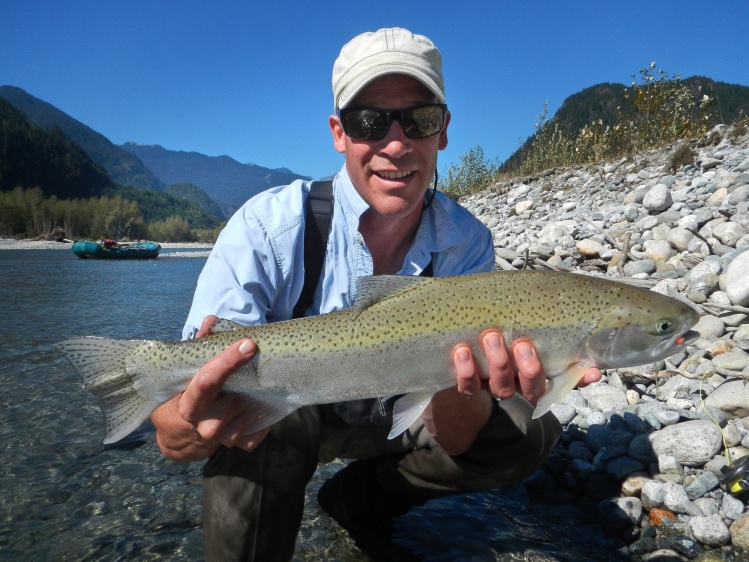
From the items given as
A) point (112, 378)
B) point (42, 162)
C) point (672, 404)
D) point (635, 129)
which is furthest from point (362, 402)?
point (42, 162)

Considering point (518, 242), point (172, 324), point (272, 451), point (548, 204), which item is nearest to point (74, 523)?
point (272, 451)

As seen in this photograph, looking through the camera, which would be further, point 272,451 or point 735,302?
point 735,302

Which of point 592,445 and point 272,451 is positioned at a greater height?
point 272,451

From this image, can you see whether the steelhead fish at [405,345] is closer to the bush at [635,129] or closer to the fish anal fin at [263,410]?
the fish anal fin at [263,410]

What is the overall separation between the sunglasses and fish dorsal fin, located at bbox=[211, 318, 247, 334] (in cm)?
123

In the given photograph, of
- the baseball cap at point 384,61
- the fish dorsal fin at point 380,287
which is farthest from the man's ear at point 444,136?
the fish dorsal fin at point 380,287

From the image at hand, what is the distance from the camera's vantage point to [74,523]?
3811 millimetres

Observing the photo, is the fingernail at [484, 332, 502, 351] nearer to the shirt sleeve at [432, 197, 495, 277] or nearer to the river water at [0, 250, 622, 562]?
the shirt sleeve at [432, 197, 495, 277]

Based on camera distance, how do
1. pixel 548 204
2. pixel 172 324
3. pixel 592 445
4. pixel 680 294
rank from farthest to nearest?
pixel 548 204 → pixel 172 324 → pixel 680 294 → pixel 592 445

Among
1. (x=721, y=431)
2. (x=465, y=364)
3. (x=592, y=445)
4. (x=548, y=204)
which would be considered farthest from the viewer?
(x=548, y=204)

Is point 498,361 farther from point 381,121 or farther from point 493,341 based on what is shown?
point 381,121

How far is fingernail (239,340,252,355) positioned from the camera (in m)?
2.48

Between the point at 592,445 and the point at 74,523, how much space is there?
361cm

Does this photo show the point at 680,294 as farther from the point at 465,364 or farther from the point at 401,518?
the point at 465,364
